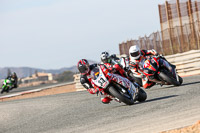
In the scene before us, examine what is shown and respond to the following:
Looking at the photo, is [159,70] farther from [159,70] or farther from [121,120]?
[121,120]

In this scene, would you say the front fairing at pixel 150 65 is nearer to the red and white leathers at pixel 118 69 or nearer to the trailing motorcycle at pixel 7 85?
the red and white leathers at pixel 118 69

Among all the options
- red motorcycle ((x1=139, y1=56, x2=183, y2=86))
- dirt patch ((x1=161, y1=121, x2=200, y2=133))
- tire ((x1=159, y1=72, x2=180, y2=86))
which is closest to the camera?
dirt patch ((x1=161, y1=121, x2=200, y2=133))

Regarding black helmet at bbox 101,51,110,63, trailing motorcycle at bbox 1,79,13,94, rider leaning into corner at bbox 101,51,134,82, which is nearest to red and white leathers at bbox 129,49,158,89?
rider leaning into corner at bbox 101,51,134,82

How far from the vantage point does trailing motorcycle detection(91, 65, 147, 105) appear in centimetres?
1032

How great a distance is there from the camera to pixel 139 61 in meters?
13.8

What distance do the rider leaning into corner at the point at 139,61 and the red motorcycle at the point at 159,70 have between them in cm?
4

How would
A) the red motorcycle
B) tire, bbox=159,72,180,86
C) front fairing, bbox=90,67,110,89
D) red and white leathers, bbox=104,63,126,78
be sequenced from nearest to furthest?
1. front fairing, bbox=90,67,110,89
2. red and white leathers, bbox=104,63,126,78
3. tire, bbox=159,72,180,86
4. the red motorcycle

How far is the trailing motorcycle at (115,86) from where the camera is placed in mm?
10320

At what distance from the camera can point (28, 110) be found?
45.3 ft

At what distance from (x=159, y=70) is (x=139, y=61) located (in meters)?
0.67

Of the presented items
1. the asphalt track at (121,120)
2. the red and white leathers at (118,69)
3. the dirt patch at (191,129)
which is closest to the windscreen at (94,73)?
the red and white leathers at (118,69)

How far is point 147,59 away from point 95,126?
230 inches

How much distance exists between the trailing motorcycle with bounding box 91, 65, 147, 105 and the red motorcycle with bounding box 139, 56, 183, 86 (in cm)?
282

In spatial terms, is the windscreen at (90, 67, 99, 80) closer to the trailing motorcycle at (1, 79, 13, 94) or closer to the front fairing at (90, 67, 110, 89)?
the front fairing at (90, 67, 110, 89)
